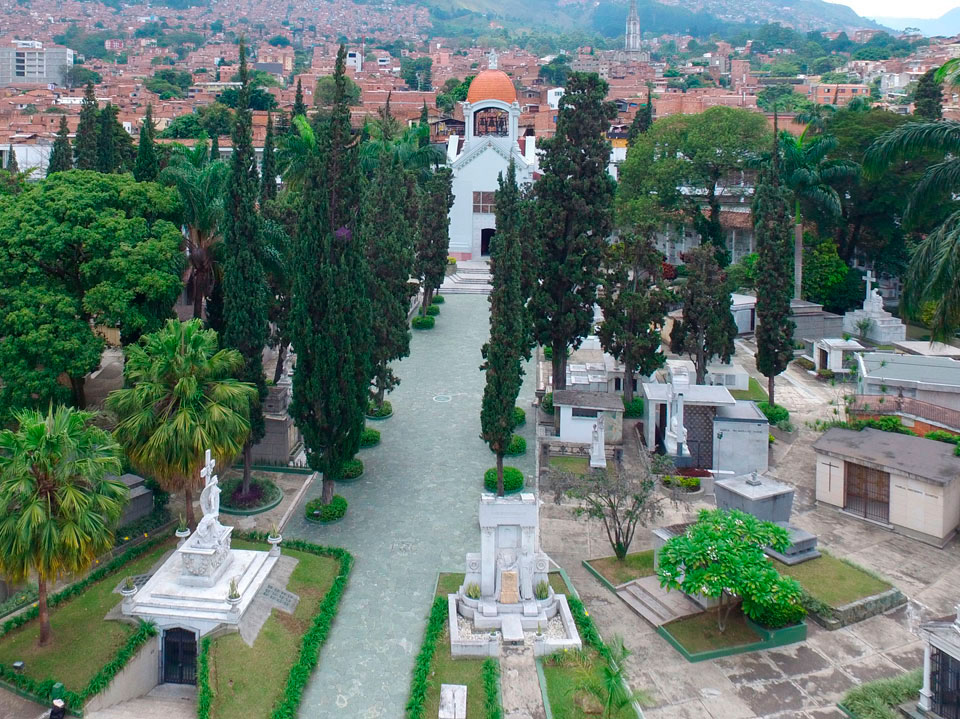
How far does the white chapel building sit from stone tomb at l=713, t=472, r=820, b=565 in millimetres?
30802

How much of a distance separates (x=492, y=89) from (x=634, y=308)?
2952 centimetres

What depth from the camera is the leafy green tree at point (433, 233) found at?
1484 inches

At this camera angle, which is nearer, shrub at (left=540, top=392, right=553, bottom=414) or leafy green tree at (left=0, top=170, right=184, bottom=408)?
leafy green tree at (left=0, top=170, right=184, bottom=408)

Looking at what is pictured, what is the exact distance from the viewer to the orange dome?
5294cm

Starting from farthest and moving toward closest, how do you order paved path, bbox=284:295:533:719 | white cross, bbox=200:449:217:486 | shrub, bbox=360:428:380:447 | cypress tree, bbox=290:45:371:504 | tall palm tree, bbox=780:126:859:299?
tall palm tree, bbox=780:126:859:299
shrub, bbox=360:428:380:447
cypress tree, bbox=290:45:371:504
white cross, bbox=200:449:217:486
paved path, bbox=284:295:533:719

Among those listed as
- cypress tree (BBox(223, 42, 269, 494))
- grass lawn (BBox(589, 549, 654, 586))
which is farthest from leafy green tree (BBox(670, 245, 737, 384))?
cypress tree (BBox(223, 42, 269, 494))

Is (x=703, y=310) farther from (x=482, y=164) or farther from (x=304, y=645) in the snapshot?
(x=482, y=164)

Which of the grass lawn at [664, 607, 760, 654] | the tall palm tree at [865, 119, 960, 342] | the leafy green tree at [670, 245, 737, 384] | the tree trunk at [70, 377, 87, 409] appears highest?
the tall palm tree at [865, 119, 960, 342]

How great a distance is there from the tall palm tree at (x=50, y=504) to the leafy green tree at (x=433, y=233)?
76.2ft

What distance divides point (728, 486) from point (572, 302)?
9.22 metres

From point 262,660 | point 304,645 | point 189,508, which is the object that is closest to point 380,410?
point 189,508

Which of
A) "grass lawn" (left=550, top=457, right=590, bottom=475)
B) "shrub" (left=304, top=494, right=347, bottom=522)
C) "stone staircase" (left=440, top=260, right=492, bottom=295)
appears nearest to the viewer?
"shrub" (left=304, top=494, right=347, bottom=522)

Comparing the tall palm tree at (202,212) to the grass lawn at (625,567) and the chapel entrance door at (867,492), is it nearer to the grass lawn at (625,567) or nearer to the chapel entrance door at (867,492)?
the grass lawn at (625,567)

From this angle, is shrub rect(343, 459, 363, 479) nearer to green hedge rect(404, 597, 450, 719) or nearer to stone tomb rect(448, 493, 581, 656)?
green hedge rect(404, 597, 450, 719)
